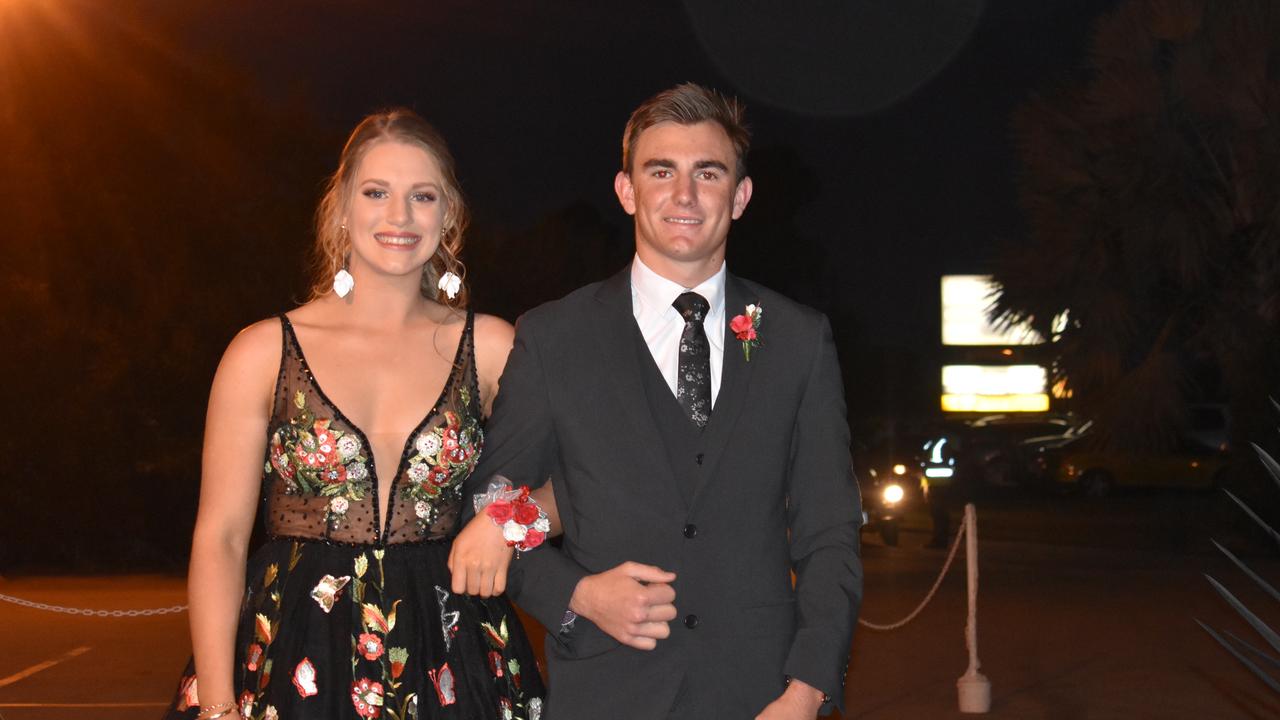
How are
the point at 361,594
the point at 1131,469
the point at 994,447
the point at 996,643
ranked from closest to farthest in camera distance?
the point at 361,594 → the point at 996,643 → the point at 1131,469 → the point at 994,447

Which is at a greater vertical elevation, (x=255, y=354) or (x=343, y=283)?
(x=343, y=283)

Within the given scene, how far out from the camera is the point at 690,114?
12.0ft

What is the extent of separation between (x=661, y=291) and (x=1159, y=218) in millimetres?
18922

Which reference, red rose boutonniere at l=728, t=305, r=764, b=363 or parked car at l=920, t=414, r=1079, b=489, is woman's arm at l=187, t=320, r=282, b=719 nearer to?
red rose boutonniere at l=728, t=305, r=764, b=363

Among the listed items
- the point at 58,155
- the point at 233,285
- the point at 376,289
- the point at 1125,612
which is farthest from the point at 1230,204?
the point at 376,289

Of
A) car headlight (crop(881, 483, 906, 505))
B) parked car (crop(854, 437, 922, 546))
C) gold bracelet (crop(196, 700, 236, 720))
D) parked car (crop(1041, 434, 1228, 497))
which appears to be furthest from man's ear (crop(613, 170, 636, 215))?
parked car (crop(1041, 434, 1228, 497))

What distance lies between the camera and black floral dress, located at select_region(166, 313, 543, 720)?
3.96 meters

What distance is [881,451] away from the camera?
24.2 meters

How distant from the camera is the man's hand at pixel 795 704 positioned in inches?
132

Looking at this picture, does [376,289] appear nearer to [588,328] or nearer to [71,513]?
[588,328]

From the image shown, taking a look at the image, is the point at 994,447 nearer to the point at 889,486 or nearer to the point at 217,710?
the point at 889,486

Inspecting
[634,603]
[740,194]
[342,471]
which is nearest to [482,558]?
[634,603]

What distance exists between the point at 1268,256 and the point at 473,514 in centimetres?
1869

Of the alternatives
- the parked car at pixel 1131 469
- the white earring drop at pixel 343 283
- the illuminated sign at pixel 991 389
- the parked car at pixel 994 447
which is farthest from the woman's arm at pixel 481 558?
the illuminated sign at pixel 991 389
